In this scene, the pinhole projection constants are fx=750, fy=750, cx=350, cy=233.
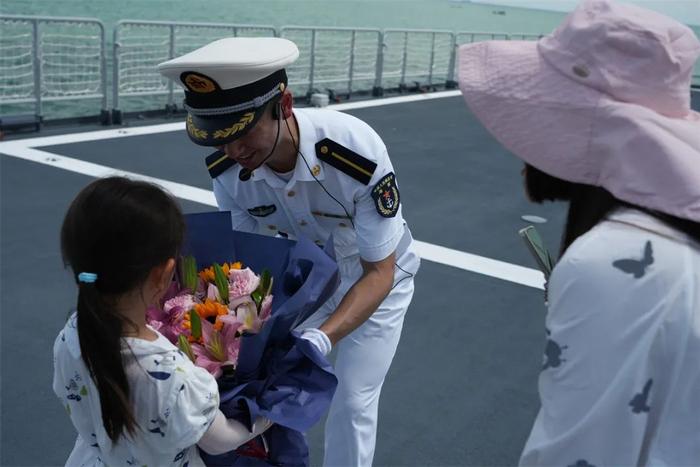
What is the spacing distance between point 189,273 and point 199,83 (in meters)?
0.51

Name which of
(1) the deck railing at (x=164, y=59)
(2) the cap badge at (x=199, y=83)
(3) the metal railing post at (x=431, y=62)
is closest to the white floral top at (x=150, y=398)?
(2) the cap badge at (x=199, y=83)

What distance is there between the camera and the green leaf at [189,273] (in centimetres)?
192

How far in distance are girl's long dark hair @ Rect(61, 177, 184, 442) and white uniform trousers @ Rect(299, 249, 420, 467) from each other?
0.93 m

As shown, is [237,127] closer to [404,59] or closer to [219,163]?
[219,163]

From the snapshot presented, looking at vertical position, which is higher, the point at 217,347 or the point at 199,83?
the point at 199,83

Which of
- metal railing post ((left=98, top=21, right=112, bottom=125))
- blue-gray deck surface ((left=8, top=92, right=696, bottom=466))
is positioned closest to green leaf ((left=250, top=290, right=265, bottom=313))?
blue-gray deck surface ((left=8, top=92, right=696, bottom=466))

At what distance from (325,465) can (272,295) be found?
0.92 metres

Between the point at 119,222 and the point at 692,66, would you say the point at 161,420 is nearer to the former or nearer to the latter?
the point at 119,222

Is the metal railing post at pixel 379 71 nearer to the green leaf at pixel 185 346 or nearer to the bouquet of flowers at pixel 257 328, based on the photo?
the bouquet of flowers at pixel 257 328

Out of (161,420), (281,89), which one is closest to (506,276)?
(281,89)

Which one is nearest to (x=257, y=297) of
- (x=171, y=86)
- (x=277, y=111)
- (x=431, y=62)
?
(x=277, y=111)

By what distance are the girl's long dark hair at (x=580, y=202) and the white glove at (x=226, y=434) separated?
0.85m

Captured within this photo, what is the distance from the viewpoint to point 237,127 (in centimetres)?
202

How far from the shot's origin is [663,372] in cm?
104
